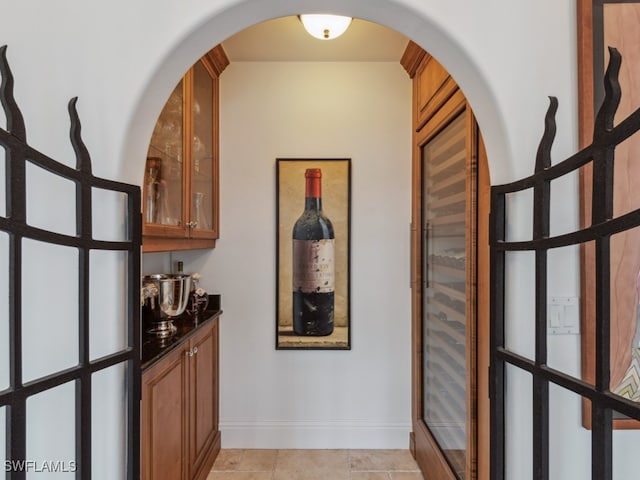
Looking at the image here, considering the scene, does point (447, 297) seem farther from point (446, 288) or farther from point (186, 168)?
point (186, 168)

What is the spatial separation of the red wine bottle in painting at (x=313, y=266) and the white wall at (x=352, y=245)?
15 cm

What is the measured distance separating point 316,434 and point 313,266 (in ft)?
3.69

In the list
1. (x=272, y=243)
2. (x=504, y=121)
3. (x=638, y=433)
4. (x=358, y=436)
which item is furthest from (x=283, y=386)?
(x=504, y=121)

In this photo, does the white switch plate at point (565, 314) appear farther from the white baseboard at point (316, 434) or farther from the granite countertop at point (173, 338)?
the white baseboard at point (316, 434)

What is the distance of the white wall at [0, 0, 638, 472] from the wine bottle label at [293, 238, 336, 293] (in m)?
1.55

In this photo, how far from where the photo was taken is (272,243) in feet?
8.72

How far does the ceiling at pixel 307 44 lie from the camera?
2.25 meters

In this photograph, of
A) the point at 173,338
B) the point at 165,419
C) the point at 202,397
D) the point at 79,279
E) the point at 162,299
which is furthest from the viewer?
the point at 202,397

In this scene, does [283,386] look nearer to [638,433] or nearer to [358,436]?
[358,436]

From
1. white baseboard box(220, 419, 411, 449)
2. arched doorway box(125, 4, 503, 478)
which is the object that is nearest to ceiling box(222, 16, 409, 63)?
arched doorway box(125, 4, 503, 478)

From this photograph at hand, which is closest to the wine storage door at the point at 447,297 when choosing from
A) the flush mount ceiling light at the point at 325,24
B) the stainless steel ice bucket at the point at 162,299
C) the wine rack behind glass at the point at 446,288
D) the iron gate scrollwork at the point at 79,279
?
the wine rack behind glass at the point at 446,288

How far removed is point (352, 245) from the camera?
2658 mm

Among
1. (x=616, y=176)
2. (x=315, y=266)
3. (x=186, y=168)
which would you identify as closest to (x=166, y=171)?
(x=186, y=168)

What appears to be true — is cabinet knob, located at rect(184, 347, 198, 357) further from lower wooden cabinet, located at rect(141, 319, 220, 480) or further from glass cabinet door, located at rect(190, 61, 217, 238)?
glass cabinet door, located at rect(190, 61, 217, 238)
